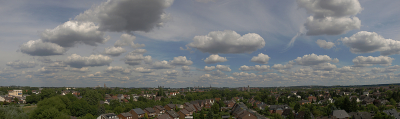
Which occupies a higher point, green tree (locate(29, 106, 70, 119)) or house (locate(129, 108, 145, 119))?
green tree (locate(29, 106, 70, 119))

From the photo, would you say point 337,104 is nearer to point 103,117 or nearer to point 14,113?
point 103,117

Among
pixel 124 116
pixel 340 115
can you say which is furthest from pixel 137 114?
pixel 340 115

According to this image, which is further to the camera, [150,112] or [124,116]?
[150,112]

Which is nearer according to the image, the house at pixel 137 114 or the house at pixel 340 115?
the house at pixel 340 115

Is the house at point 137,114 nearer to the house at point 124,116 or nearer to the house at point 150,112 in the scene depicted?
the house at point 124,116

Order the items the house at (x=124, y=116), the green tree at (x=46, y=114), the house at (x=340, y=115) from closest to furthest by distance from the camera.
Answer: the green tree at (x=46, y=114) → the house at (x=340, y=115) → the house at (x=124, y=116)

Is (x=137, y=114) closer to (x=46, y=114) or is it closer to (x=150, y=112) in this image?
(x=150, y=112)

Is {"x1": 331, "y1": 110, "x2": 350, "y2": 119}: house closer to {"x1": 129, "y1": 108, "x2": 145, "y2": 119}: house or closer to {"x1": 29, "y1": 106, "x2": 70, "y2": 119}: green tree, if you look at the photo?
{"x1": 129, "y1": 108, "x2": 145, "y2": 119}: house

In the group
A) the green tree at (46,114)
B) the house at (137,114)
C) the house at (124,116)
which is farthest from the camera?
the house at (137,114)

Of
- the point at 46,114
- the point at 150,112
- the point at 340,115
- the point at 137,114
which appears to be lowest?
the point at 340,115

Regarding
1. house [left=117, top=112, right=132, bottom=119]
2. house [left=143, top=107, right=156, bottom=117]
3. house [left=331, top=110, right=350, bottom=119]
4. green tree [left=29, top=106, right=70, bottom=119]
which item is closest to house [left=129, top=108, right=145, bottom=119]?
house [left=117, top=112, right=132, bottom=119]

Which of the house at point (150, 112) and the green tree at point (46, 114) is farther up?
the green tree at point (46, 114)

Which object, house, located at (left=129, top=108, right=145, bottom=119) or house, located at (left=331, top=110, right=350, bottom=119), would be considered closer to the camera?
house, located at (left=331, top=110, right=350, bottom=119)

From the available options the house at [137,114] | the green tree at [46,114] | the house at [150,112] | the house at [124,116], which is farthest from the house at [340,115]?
the green tree at [46,114]
